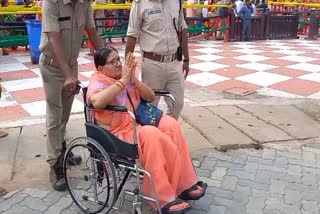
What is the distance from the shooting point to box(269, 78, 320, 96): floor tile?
573 centimetres

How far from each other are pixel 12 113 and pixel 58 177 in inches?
76.1

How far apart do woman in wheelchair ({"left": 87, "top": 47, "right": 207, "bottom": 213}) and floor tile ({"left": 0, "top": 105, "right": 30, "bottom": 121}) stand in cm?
218

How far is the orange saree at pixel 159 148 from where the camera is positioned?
2.44 meters

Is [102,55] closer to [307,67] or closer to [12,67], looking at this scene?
[12,67]

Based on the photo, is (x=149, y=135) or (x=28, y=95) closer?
(x=149, y=135)

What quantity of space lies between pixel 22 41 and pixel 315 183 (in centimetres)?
642

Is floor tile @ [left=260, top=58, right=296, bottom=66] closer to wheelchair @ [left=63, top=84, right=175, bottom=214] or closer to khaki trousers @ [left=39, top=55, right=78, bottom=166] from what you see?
khaki trousers @ [left=39, top=55, right=78, bottom=166]

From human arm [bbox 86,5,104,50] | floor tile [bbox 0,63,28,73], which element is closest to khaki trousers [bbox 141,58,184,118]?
human arm [bbox 86,5,104,50]

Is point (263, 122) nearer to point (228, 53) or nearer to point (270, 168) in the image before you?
point (270, 168)

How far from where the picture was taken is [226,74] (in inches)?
264

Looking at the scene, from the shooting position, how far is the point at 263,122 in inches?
174

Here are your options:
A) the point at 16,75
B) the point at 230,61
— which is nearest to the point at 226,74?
the point at 230,61

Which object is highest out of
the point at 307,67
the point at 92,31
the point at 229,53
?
the point at 92,31

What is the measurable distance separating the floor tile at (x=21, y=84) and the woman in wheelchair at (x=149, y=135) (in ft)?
11.0
